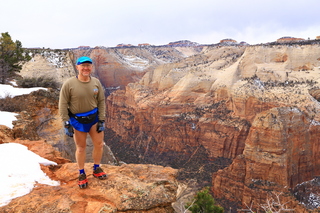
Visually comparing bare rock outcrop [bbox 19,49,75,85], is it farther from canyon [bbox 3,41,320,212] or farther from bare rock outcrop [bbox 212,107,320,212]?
bare rock outcrop [bbox 212,107,320,212]

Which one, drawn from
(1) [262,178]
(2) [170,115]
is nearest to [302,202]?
(1) [262,178]

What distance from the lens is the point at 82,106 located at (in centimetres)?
429

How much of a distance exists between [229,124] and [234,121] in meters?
0.90

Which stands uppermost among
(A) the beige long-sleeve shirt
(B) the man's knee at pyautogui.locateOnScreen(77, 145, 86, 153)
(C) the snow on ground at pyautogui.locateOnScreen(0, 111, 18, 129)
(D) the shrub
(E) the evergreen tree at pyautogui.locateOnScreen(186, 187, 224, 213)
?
(A) the beige long-sleeve shirt

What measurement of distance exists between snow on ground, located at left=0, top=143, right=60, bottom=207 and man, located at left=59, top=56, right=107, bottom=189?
0.96 metres

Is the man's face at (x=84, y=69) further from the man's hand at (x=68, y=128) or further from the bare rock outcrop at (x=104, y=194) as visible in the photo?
the bare rock outcrop at (x=104, y=194)

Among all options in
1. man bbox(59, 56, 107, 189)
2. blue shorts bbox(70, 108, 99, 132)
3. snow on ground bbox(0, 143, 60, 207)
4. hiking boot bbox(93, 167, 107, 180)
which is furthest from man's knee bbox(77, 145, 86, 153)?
snow on ground bbox(0, 143, 60, 207)

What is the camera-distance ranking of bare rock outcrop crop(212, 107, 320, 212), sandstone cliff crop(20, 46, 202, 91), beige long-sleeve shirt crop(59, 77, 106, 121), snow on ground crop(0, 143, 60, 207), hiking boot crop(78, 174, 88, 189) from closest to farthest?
snow on ground crop(0, 143, 60, 207) < beige long-sleeve shirt crop(59, 77, 106, 121) < hiking boot crop(78, 174, 88, 189) < bare rock outcrop crop(212, 107, 320, 212) < sandstone cliff crop(20, 46, 202, 91)

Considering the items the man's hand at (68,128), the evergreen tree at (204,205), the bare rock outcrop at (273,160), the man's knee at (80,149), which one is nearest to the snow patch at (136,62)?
the bare rock outcrop at (273,160)

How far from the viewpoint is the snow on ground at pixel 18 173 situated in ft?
13.1

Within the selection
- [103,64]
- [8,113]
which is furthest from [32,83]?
[103,64]

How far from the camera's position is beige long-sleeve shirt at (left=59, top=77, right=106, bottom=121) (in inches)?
164

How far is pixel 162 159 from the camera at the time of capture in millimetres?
34656

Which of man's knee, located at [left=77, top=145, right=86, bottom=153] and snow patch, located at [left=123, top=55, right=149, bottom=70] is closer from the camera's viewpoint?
man's knee, located at [left=77, top=145, right=86, bottom=153]
